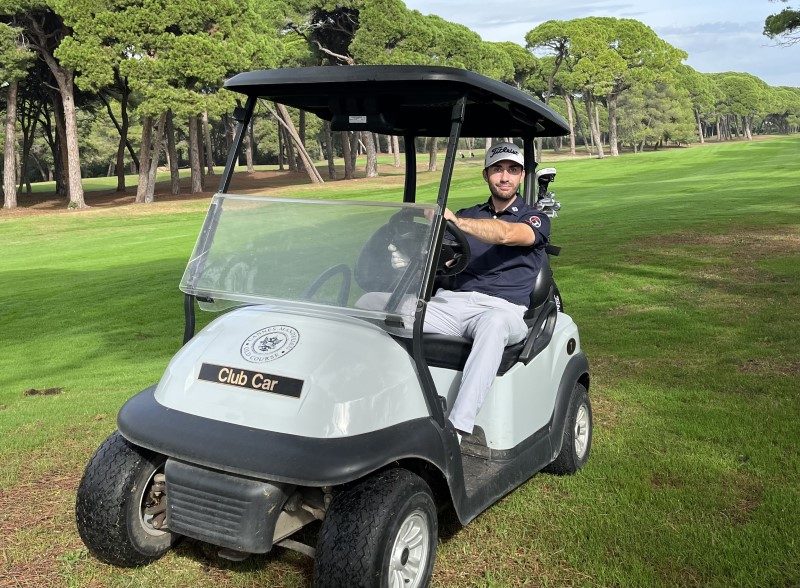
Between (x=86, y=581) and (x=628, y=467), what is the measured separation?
8.72 feet

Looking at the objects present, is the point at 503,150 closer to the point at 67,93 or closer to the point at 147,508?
the point at 147,508

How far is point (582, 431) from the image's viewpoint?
420 centimetres

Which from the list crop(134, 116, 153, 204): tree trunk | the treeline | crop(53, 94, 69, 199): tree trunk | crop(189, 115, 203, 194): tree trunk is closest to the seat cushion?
the treeline

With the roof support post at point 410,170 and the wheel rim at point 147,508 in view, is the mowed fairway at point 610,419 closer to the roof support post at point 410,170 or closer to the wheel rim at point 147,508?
the wheel rim at point 147,508

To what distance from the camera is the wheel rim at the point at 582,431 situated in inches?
162

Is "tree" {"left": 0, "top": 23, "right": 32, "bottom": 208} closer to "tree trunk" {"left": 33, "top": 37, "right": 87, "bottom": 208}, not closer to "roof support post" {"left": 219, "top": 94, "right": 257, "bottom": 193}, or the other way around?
"tree trunk" {"left": 33, "top": 37, "right": 87, "bottom": 208}

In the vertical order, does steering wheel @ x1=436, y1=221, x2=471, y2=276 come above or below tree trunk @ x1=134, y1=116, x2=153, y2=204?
below

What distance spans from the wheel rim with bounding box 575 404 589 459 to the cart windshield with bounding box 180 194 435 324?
1.61m

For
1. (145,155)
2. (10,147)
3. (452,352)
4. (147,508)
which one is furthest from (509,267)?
(10,147)

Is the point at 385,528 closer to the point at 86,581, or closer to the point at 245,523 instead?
the point at 245,523

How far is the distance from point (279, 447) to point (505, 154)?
1990 mm

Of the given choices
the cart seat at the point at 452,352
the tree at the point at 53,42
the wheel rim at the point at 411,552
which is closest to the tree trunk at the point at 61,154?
the tree at the point at 53,42

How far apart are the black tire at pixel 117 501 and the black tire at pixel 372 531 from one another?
2.65ft

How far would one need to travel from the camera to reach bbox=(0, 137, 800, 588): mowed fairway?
3158 mm
